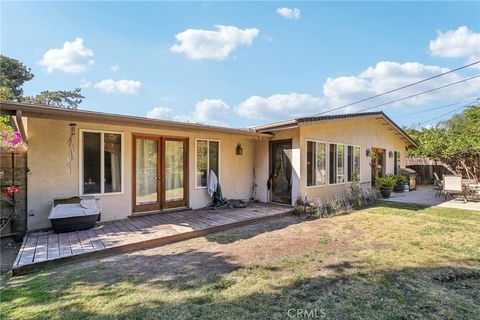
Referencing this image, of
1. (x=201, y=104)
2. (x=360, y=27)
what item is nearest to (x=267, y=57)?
(x=360, y=27)

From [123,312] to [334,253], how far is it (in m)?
3.34

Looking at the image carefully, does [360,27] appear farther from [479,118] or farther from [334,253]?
[479,118]

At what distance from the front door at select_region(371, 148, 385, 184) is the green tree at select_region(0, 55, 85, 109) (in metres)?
20.6

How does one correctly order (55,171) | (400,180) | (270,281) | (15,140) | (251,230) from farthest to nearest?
(400,180) < (251,230) < (55,171) < (15,140) < (270,281)

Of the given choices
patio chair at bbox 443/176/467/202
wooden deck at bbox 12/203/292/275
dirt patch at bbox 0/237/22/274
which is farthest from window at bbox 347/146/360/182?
dirt patch at bbox 0/237/22/274

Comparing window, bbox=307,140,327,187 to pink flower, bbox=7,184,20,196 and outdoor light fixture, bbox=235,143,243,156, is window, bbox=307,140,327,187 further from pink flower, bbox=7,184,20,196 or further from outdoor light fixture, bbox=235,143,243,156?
pink flower, bbox=7,184,20,196

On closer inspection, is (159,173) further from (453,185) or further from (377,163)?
(453,185)

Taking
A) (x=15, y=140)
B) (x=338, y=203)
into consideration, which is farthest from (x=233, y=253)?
(x=338, y=203)

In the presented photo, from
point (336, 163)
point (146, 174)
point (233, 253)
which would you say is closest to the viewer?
point (233, 253)

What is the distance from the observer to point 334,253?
435 cm

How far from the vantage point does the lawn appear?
103 inches

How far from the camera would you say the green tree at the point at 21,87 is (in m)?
18.8

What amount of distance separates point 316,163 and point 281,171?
131cm

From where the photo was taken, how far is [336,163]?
384 inches
